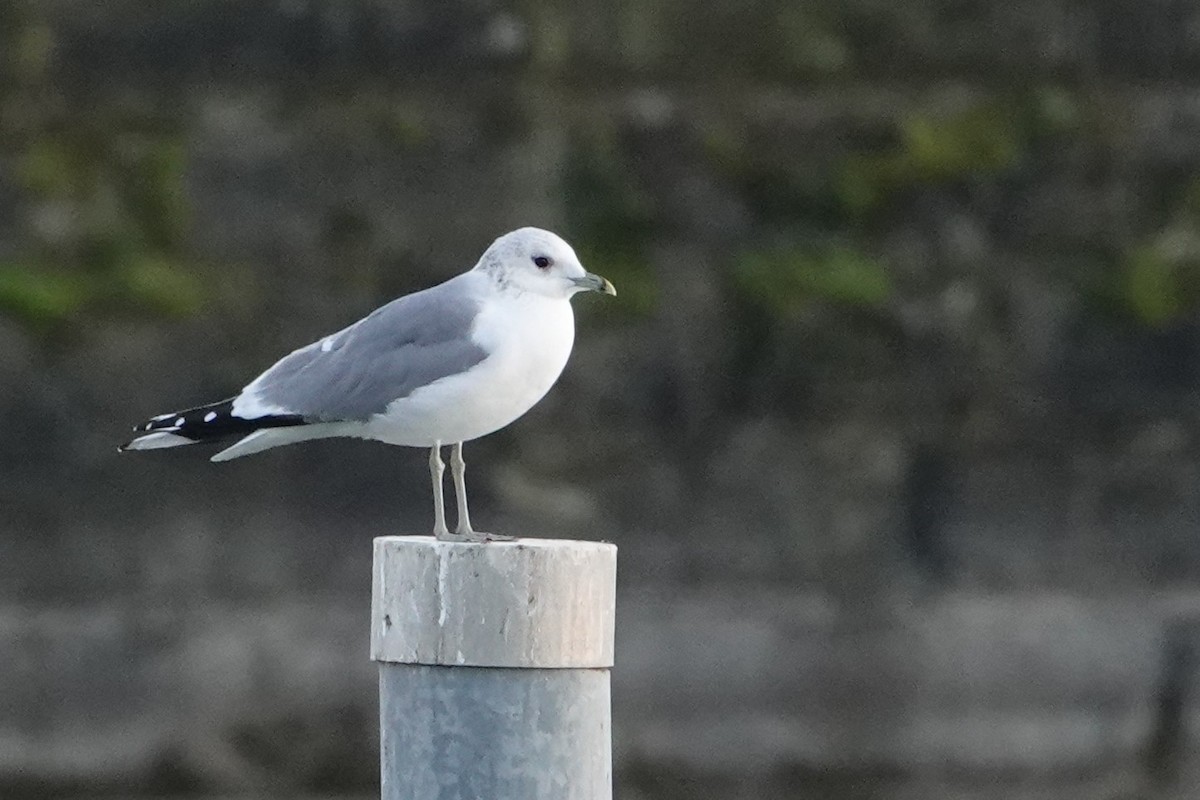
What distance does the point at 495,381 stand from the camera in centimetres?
326

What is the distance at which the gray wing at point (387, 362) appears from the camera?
10.9 ft

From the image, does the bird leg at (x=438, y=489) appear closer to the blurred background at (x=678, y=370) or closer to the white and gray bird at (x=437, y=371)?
the white and gray bird at (x=437, y=371)

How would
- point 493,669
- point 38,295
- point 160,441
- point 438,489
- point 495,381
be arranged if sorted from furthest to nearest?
point 38,295, point 438,489, point 160,441, point 495,381, point 493,669

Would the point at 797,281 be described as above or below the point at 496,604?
above

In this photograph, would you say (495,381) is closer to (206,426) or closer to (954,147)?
(206,426)

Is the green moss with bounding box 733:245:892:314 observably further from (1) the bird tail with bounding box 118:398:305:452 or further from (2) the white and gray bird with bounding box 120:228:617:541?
(1) the bird tail with bounding box 118:398:305:452

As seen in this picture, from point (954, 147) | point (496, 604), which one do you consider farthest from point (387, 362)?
point (954, 147)

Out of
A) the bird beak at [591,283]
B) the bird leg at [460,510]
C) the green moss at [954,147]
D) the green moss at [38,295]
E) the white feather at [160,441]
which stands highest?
the green moss at [954,147]

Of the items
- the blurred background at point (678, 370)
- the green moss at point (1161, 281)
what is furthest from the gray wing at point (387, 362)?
the green moss at point (1161, 281)

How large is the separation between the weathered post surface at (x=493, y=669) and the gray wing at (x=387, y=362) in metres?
0.71

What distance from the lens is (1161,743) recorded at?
14.9 feet

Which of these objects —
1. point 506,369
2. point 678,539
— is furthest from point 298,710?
point 506,369

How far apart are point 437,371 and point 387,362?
0.10 meters

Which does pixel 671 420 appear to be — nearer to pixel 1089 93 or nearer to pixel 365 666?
pixel 365 666
